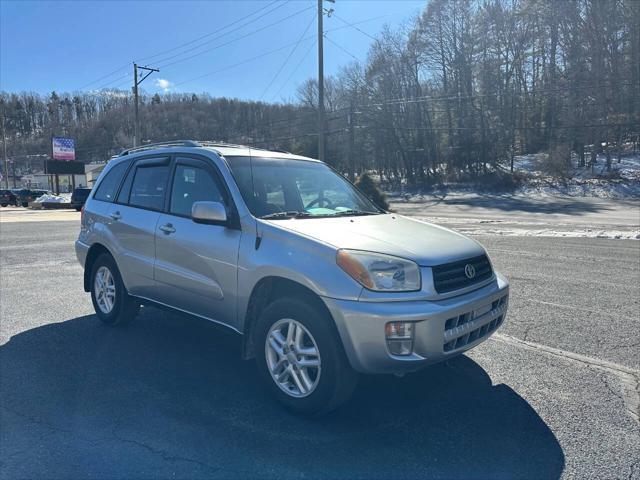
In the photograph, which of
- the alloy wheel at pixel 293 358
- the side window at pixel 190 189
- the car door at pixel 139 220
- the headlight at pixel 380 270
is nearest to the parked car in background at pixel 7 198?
the car door at pixel 139 220

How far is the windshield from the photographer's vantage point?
4.01 meters

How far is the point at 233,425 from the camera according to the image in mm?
3270

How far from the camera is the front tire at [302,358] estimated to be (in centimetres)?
315

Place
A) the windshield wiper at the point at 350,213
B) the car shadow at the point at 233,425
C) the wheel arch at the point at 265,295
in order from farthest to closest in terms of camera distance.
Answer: the windshield wiper at the point at 350,213 → the wheel arch at the point at 265,295 → the car shadow at the point at 233,425

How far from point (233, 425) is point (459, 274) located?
1862 mm

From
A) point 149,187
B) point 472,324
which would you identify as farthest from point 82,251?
point 472,324

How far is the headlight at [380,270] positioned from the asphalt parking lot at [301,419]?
967mm

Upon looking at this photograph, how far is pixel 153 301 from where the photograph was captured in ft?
15.6

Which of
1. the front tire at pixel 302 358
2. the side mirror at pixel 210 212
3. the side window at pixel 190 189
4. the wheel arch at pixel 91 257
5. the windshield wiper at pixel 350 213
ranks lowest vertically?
the front tire at pixel 302 358

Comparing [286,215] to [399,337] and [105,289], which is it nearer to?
[399,337]

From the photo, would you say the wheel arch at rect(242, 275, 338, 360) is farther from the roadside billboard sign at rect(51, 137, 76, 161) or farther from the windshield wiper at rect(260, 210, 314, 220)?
the roadside billboard sign at rect(51, 137, 76, 161)

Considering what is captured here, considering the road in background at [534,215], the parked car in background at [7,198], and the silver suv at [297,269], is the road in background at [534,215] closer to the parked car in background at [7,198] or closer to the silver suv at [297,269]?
the silver suv at [297,269]

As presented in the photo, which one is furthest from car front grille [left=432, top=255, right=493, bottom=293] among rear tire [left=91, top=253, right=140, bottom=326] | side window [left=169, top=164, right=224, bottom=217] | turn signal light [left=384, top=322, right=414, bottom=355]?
rear tire [left=91, top=253, right=140, bottom=326]

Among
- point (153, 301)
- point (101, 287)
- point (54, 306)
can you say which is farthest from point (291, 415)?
point (54, 306)
